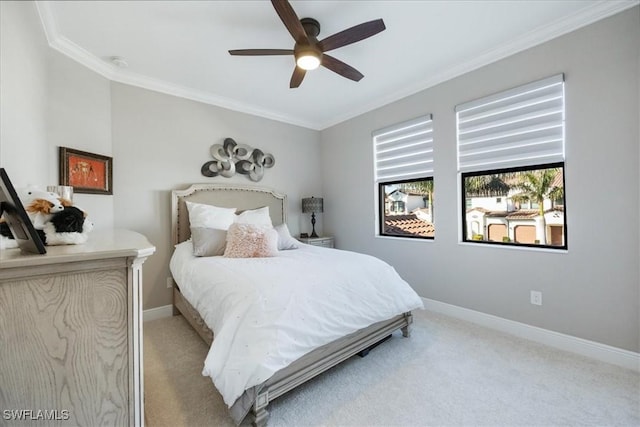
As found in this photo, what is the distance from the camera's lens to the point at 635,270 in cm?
186

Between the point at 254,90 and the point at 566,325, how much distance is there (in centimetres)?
373

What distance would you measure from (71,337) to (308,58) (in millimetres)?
1998

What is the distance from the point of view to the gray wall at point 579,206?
188cm

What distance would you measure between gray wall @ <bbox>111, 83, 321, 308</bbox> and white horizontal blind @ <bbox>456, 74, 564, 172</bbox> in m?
2.64

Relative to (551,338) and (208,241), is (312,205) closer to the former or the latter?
(208,241)

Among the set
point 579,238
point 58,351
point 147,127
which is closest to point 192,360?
point 58,351

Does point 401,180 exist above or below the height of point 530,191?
above

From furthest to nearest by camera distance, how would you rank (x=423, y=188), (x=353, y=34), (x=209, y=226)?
1. (x=423, y=188)
2. (x=209, y=226)
3. (x=353, y=34)

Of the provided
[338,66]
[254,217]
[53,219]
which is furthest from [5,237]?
[254,217]

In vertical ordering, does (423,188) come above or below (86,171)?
below

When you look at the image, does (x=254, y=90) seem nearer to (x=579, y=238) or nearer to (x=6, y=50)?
(x=6, y=50)

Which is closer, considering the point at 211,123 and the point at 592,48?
the point at 592,48

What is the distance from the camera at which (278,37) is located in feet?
7.13

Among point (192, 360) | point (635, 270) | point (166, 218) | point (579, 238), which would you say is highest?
point (166, 218)
